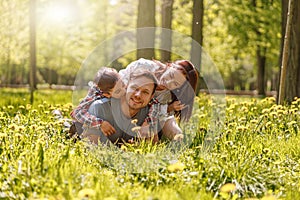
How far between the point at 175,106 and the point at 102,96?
0.78 m

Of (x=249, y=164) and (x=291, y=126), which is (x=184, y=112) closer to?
(x=291, y=126)

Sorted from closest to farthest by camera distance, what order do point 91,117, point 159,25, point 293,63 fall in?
point 91,117
point 293,63
point 159,25

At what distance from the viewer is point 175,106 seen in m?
5.25

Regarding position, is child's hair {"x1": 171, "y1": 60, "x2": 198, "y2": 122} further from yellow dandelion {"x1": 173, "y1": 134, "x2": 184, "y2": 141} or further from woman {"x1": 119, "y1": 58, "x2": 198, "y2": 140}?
yellow dandelion {"x1": 173, "y1": 134, "x2": 184, "y2": 141}

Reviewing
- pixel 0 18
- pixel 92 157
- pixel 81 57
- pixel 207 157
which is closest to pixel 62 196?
pixel 92 157

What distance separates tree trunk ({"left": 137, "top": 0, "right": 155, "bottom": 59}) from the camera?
823cm

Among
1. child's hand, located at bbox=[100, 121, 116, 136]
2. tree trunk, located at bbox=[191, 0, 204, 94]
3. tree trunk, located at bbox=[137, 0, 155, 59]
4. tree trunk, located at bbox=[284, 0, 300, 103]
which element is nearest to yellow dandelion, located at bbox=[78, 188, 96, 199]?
child's hand, located at bbox=[100, 121, 116, 136]

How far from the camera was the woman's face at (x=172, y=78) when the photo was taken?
5.04m

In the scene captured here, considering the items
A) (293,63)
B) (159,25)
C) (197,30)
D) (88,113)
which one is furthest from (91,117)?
(159,25)

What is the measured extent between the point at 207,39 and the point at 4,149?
2211 cm

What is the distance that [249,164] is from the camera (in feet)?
12.4

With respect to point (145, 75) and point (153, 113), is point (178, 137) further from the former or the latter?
point (145, 75)

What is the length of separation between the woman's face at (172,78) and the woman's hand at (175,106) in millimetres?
245

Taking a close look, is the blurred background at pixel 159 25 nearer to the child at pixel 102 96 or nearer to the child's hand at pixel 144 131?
the child at pixel 102 96
